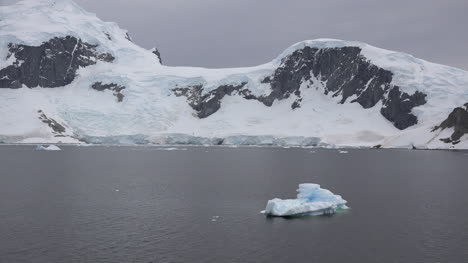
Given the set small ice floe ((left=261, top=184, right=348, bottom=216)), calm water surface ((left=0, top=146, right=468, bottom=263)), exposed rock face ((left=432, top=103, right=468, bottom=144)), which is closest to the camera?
calm water surface ((left=0, top=146, right=468, bottom=263))

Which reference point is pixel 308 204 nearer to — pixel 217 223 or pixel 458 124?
pixel 217 223

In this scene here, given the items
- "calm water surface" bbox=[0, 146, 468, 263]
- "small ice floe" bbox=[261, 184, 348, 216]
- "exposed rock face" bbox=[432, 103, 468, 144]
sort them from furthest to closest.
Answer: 1. "exposed rock face" bbox=[432, 103, 468, 144]
2. "small ice floe" bbox=[261, 184, 348, 216]
3. "calm water surface" bbox=[0, 146, 468, 263]

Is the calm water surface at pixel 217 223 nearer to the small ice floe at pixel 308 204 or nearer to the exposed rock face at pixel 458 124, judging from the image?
the small ice floe at pixel 308 204

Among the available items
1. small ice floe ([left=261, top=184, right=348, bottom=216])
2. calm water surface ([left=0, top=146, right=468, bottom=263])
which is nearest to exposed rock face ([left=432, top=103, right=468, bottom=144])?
calm water surface ([left=0, top=146, right=468, bottom=263])

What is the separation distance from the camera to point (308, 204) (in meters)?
41.5

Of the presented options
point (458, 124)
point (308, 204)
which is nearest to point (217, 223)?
point (308, 204)

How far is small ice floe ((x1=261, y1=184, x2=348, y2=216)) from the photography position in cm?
4075

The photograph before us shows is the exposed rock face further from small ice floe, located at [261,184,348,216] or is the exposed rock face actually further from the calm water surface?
small ice floe, located at [261,184,348,216]

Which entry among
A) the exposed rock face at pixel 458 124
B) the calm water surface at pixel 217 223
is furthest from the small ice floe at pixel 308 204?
the exposed rock face at pixel 458 124

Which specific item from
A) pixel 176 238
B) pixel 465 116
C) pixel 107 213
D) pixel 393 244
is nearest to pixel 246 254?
pixel 176 238

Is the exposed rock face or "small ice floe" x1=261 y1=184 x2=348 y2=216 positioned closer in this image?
"small ice floe" x1=261 y1=184 x2=348 y2=216

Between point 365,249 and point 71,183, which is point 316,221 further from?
point 71,183

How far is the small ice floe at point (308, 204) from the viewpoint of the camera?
40.8 meters

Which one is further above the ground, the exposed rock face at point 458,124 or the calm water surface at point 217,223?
the exposed rock face at point 458,124
